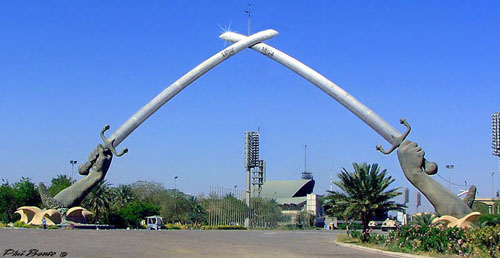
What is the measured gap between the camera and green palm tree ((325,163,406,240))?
37.1 metres

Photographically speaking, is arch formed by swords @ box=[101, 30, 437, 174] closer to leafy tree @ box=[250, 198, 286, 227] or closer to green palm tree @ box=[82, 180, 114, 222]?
green palm tree @ box=[82, 180, 114, 222]

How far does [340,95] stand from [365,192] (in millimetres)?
11897

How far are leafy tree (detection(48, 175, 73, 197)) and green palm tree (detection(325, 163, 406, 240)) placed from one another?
174ft

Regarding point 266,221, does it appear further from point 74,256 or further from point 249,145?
point 74,256

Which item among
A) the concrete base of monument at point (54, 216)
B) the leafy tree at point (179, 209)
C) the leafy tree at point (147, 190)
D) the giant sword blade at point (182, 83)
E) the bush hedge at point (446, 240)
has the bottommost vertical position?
the bush hedge at point (446, 240)

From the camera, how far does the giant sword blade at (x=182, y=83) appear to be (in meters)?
52.8

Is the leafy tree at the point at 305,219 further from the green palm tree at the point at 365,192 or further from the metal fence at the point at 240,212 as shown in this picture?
the green palm tree at the point at 365,192

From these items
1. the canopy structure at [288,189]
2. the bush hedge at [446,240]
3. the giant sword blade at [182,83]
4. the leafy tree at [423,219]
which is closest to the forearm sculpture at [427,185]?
the leafy tree at [423,219]

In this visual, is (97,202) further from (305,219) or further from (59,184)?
(305,219)

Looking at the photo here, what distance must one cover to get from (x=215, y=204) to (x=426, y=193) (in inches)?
2145

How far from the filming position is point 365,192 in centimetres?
3725

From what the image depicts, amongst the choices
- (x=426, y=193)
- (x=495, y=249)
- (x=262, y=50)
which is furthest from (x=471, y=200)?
(x=262, y=50)

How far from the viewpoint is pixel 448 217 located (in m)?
35.6

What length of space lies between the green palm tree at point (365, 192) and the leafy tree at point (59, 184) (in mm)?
53148
